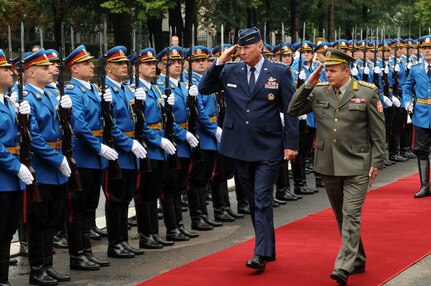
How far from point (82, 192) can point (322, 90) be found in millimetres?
2142

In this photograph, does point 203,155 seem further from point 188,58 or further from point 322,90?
point 322,90

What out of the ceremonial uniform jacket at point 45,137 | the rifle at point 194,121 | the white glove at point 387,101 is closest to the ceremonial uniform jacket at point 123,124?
the ceremonial uniform jacket at point 45,137

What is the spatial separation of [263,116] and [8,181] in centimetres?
216

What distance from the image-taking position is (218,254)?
9883 millimetres

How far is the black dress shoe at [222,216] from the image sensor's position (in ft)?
39.1

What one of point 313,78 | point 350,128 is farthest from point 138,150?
point 350,128

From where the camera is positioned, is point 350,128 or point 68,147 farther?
point 68,147

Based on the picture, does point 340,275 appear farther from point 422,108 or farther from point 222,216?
point 422,108

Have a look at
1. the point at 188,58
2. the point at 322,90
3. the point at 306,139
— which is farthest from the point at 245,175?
the point at 306,139

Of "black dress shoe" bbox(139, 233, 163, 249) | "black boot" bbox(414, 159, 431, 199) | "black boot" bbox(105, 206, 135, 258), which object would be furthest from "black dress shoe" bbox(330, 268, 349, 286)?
"black boot" bbox(414, 159, 431, 199)

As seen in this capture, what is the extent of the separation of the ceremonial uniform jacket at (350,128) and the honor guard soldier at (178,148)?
2.29 meters

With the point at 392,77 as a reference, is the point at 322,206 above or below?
below

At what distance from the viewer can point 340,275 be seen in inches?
325

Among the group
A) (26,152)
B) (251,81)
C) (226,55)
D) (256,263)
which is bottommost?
(256,263)
